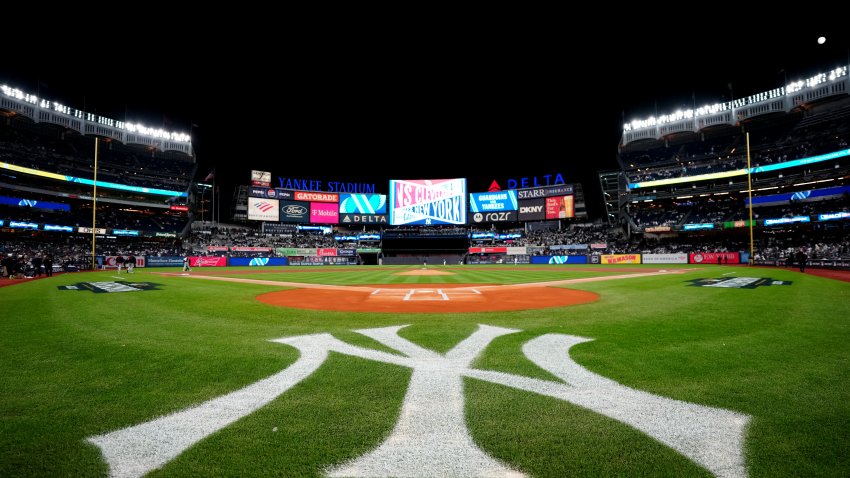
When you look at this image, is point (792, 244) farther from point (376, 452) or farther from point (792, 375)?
point (376, 452)

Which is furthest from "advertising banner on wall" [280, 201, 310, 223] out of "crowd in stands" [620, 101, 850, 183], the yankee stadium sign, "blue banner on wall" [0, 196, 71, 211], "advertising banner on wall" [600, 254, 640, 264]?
"crowd in stands" [620, 101, 850, 183]

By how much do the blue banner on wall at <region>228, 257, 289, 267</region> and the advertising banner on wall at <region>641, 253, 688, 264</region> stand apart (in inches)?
1977

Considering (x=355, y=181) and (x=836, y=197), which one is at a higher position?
(x=355, y=181)

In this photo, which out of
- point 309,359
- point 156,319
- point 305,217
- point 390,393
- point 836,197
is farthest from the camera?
point 305,217

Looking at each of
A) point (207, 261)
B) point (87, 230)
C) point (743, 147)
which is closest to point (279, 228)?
point (207, 261)

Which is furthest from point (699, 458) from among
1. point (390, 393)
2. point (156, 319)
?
point (156, 319)

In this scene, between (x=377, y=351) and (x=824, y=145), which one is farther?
(x=824, y=145)

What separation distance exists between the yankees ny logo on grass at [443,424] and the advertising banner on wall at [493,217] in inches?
2469

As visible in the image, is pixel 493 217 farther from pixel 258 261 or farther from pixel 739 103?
pixel 258 261

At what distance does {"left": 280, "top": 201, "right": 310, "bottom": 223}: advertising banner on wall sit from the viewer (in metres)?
63.3

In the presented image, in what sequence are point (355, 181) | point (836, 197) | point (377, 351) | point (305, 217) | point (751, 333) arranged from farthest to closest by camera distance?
point (355, 181)
point (305, 217)
point (836, 197)
point (751, 333)
point (377, 351)

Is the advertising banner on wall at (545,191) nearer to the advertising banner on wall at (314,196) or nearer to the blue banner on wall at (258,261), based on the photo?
the advertising banner on wall at (314,196)

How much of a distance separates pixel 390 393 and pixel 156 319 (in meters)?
6.55

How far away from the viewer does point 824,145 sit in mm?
41656
